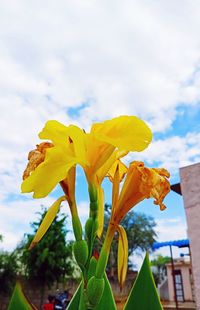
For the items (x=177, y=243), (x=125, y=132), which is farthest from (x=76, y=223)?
(x=177, y=243)

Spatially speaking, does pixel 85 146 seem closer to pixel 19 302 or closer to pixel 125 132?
pixel 125 132

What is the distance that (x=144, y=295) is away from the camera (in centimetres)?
49

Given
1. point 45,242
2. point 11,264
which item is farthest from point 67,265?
point 11,264

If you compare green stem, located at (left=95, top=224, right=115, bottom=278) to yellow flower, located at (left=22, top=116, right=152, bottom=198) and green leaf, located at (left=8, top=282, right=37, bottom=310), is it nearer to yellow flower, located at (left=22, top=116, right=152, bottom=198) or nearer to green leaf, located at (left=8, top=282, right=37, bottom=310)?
yellow flower, located at (left=22, top=116, right=152, bottom=198)

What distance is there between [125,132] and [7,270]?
1057 cm

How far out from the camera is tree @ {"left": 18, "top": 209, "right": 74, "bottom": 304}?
9.94 m

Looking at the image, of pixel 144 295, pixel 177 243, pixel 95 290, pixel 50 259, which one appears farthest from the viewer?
pixel 50 259

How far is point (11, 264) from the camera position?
33.1ft

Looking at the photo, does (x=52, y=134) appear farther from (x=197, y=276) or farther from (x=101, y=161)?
(x=197, y=276)

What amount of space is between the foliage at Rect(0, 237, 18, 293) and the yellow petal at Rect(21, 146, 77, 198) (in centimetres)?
1030

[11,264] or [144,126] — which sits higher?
[11,264]

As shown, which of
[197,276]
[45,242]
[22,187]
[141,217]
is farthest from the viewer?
[141,217]

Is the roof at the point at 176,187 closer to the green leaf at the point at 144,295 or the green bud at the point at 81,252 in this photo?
the green leaf at the point at 144,295

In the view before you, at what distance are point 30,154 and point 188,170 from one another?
2.96 metres
